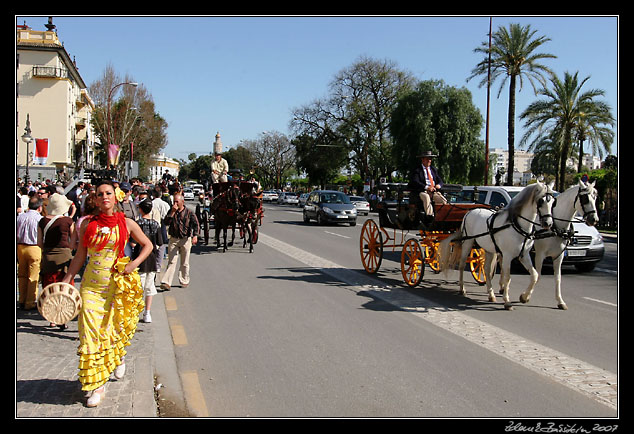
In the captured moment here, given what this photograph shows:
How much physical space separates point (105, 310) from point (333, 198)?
2491 centimetres

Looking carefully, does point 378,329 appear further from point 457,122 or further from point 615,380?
point 457,122

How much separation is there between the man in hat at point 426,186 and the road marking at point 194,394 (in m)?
6.15

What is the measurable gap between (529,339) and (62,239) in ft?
20.6

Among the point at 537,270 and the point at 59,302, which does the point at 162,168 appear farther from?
the point at 59,302

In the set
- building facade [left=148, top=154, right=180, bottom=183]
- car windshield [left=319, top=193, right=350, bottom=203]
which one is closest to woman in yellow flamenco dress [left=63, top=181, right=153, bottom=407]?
car windshield [left=319, top=193, right=350, bottom=203]

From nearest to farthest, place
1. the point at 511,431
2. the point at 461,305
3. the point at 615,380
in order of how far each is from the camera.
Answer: the point at 511,431, the point at 615,380, the point at 461,305

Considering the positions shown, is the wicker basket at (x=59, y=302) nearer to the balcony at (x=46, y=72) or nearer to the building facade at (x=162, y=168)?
the balcony at (x=46, y=72)

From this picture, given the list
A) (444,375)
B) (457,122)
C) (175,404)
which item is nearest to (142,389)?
(175,404)

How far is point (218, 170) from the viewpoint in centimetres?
1889

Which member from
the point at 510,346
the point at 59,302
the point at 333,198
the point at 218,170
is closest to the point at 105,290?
the point at 59,302

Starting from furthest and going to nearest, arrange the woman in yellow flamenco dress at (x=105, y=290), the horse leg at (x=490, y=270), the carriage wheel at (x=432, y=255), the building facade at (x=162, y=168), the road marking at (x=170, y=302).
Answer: the building facade at (x=162, y=168)
the carriage wheel at (x=432, y=255)
the horse leg at (x=490, y=270)
the road marking at (x=170, y=302)
the woman in yellow flamenco dress at (x=105, y=290)

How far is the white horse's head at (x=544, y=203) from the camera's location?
874 centimetres

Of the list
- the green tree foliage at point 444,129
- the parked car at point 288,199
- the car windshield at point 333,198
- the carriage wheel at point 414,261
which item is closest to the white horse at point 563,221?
the carriage wheel at point 414,261

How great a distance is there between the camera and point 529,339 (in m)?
7.21
